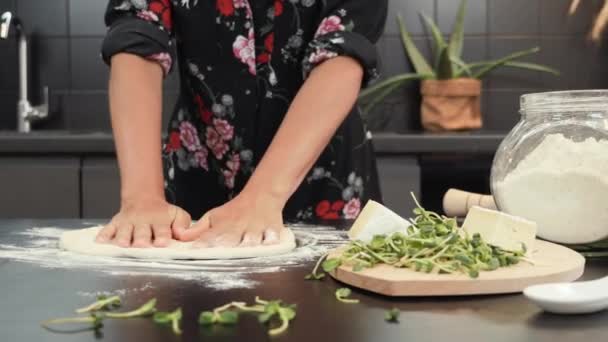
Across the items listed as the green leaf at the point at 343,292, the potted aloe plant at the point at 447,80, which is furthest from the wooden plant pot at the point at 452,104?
the green leaf at the point at 343,292

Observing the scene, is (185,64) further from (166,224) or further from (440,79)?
(440,79)

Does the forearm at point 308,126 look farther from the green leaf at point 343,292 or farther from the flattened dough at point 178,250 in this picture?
the green leaf at point 343,292

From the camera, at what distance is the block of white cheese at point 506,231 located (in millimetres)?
820

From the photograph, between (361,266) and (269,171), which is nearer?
(361,266)

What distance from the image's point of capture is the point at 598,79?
2.86 meters

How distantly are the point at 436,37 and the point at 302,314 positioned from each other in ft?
7.15

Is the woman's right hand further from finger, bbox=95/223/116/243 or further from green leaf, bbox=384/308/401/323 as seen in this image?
green leaf, bbox=384/308/401/323

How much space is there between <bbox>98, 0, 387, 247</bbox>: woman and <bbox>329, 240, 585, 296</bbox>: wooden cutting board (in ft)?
1.17

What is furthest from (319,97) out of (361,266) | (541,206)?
(361,266)

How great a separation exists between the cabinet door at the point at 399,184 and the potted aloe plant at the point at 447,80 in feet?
1.26

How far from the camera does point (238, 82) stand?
4.80 ft

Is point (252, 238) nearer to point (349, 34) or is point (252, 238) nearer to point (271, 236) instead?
point (271, 236)

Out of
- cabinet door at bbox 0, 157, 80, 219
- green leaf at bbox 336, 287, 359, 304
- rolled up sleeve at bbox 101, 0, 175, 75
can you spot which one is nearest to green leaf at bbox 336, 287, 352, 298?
green leaf at bbox 336, 287, 359, 304

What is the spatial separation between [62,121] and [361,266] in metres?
2.30
